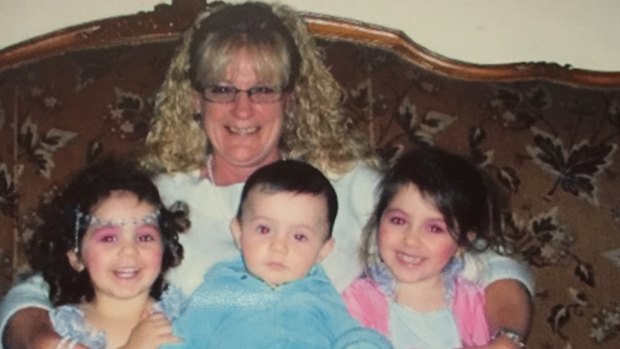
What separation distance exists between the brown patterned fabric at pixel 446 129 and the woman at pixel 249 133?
3.0 inches

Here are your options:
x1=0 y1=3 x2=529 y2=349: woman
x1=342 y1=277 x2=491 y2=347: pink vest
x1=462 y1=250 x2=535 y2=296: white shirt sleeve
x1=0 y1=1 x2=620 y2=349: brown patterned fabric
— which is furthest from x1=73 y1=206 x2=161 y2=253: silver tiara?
x1=462 y1=250 x2=535 y2=296: white shirt sleeve

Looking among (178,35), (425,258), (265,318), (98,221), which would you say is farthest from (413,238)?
(178,35)

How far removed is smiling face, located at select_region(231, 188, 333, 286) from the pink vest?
0.11 meters

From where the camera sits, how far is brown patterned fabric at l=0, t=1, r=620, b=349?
1.65 meters

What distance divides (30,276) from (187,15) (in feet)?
1.96

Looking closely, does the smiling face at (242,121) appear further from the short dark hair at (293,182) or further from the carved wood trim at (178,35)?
the carved wood trim at (178,35)

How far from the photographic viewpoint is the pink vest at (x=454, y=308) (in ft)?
4.82

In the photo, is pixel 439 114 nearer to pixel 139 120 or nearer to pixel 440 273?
pixel 440 273

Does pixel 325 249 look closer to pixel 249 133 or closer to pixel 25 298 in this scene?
pixel 249 133

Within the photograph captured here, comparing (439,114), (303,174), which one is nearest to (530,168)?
(439,114)

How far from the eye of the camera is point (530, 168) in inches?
66.1

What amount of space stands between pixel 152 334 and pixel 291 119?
1.62 feet

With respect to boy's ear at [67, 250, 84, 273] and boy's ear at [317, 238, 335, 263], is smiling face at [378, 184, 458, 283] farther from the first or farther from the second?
boy's ear at [67, 250, 84, 273]

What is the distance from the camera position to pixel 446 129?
1.69m
